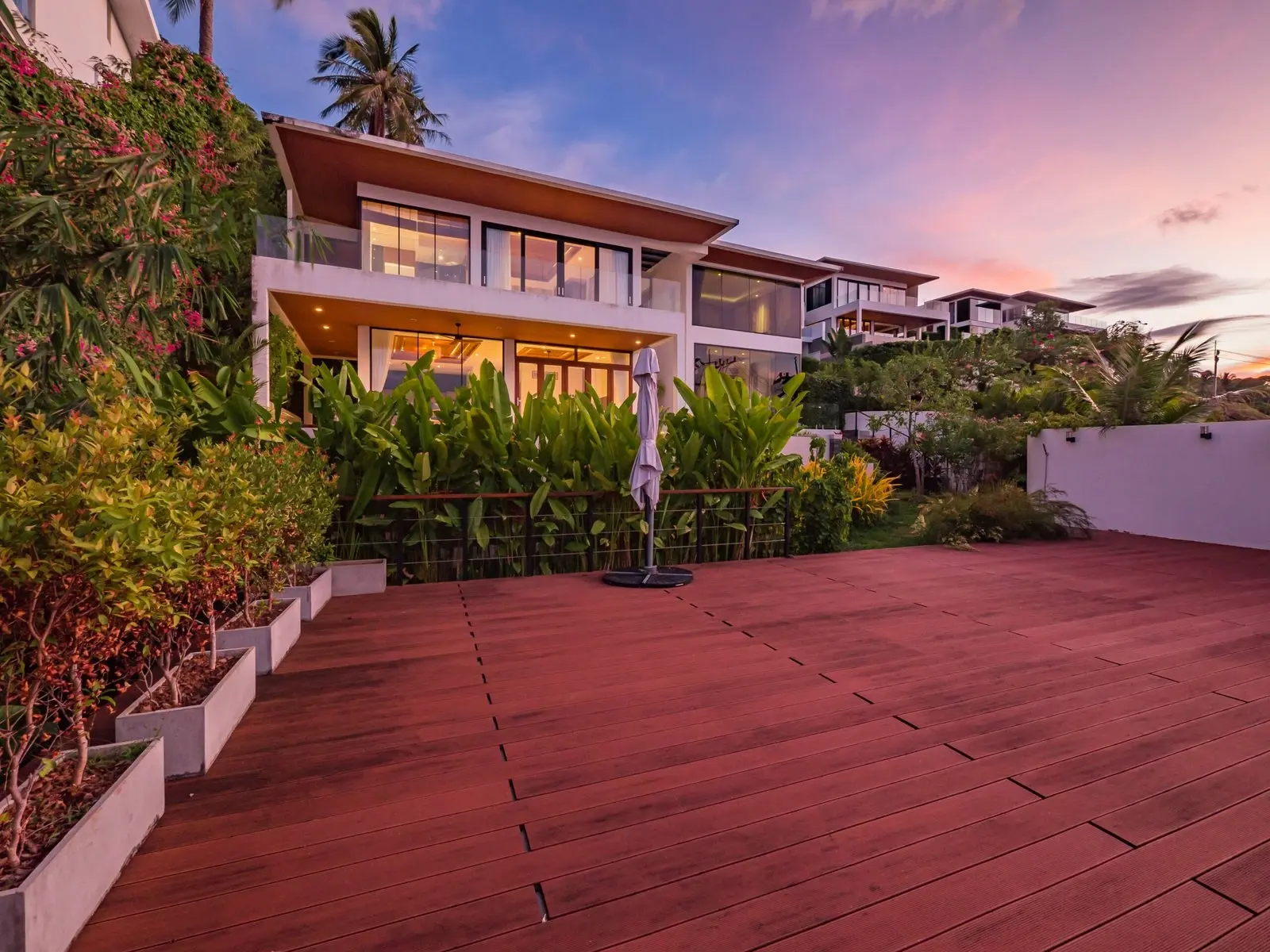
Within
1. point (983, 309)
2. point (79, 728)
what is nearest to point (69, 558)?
point (79, 728)

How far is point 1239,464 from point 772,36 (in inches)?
404

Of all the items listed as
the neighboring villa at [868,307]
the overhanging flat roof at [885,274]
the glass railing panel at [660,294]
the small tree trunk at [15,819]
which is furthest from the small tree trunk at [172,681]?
the overhanging flat roof at [885,274]

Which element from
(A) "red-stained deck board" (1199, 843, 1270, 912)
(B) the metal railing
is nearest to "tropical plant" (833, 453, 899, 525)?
(B) the metal railing

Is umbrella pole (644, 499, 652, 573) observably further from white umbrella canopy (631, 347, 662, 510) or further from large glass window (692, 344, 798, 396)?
large glass window (692, 344, 798, 396)

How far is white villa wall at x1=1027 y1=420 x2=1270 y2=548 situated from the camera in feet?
25.5

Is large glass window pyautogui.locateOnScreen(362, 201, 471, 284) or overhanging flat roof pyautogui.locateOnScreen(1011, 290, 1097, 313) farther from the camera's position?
overhanging flat roof pyautogui.locateOnScreen(1011, 290, 1097, 313)

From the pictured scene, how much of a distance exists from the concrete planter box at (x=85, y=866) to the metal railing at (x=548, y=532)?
3.57 metres

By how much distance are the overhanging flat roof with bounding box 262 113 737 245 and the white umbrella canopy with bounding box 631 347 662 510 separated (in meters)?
8.61

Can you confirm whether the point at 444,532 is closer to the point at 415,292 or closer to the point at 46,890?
the point at 46,890

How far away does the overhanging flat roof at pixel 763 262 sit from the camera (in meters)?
17.2

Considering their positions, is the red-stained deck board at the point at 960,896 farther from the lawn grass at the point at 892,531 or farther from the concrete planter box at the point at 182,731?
the lawn grass at the point at 892,531

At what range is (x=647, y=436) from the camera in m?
5.20

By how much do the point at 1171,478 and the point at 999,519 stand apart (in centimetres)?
305

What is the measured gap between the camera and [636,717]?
2596 millimetres
